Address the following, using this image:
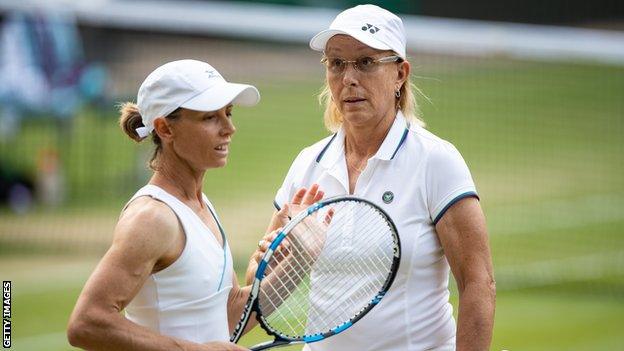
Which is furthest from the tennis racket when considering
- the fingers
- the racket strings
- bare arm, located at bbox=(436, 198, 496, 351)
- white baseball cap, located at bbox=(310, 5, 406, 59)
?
white baseball cap, located at bbox=(310, 5, 406, 59)

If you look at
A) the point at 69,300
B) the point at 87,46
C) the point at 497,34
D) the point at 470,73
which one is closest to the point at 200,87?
the point at 69,300

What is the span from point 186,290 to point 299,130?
18794 millimetres

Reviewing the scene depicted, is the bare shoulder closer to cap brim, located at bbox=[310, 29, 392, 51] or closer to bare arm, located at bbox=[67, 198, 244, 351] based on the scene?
bare arm, located at bbox=[67, 198, 244, 351]

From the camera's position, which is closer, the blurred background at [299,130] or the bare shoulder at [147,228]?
the bare shoulder at [147,228]

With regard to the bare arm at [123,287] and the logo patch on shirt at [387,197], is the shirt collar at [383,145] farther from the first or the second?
the bare arm at [123,287]

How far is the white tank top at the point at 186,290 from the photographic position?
4.38 meters

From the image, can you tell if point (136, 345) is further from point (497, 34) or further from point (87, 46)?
point (87, 46)

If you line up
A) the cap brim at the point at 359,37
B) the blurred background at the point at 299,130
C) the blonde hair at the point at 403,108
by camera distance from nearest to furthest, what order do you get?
the cap brim at the point at 359,37 < the blonde hair at the point at 403,108 < the blurred background at the point at 299,130

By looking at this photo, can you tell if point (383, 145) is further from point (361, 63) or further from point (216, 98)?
point (216, 98)

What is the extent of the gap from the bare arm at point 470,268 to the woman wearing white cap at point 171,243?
856 mm

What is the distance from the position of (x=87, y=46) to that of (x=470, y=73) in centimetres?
766

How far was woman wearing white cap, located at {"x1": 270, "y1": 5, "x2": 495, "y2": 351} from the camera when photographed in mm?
4848

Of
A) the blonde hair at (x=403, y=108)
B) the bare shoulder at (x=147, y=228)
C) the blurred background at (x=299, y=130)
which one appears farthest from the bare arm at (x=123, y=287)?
the blurred background at (x=299, y=130)

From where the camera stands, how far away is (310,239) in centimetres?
496
